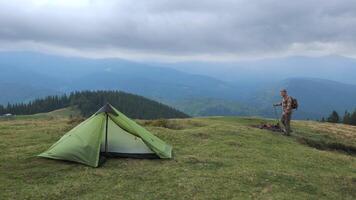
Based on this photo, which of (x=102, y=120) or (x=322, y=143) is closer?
(x=102, y=120)

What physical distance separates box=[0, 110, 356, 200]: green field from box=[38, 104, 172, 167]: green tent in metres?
0.65

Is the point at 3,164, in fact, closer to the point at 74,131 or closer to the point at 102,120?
the point at 74,131

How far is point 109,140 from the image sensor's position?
67.1 feet

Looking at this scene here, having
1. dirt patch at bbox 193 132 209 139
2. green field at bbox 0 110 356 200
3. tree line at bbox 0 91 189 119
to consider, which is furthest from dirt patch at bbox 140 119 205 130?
tree line at bbox 0 91 189 119

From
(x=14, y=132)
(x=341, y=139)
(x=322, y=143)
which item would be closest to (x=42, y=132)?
(x=14, y=132)

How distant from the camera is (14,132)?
91.9ft

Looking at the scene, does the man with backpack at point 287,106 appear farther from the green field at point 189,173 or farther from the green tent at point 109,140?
the green tent at point 109,140

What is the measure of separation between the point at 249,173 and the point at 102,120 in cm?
767

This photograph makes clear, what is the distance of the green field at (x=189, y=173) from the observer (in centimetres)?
1524

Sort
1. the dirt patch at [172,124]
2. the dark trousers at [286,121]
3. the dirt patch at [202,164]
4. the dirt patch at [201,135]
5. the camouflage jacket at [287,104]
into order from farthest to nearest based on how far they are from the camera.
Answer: the dirt patch at [172,124] → the dark trousers at [286,121] → the camouflage jacket at [287,104] → the dirt patch at [201,135] → the dirt patch at [202,164]

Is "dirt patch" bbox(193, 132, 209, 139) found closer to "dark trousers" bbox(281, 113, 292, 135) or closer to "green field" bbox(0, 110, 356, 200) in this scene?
"green field" bbox(0, 110, 356, 200)

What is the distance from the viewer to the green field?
1524cm

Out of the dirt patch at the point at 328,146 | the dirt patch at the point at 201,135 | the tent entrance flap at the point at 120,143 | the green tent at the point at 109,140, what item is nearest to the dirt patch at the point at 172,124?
the dirt patch at the point at 201,135

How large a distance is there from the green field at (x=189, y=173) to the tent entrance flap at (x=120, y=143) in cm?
73
